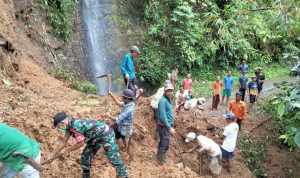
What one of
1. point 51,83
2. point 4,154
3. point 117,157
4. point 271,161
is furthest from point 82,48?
point 4,154

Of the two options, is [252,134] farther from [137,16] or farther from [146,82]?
[137,16]

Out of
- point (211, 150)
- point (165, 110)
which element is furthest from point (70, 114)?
point (211, 150)

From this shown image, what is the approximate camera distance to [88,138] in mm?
5797

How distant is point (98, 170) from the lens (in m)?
6.91

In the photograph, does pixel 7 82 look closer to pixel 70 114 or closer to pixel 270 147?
pixel 70 114

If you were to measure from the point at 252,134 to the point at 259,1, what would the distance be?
13.2 feet

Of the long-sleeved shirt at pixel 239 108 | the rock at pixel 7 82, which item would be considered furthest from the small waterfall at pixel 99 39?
the long-sleeved shirt at pixel 239 108

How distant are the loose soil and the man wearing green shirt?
5.35 feet

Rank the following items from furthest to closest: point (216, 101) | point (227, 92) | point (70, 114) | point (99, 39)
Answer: point (99, 39) → point (227, 92) → point (216, 101) → point (70, 114)

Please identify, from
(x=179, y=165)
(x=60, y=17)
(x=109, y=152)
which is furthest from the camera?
(x=60, y=17)

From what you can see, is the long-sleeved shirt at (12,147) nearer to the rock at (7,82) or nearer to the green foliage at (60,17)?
the rock at (7,82)

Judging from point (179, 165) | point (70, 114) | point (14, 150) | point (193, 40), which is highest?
point (14, 150)

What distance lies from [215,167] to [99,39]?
10337mm

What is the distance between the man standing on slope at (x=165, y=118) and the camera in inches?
281
